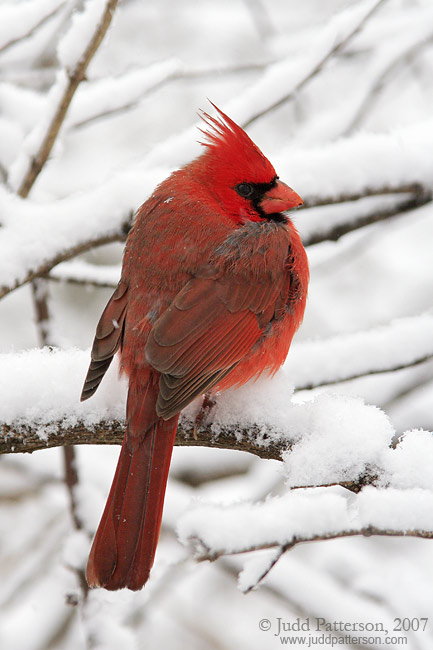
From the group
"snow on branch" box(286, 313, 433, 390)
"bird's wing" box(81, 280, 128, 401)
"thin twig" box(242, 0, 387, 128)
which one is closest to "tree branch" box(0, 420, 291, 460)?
"bird's wing" box(81, 280, 128, 401)

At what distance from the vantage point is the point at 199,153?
3.22m

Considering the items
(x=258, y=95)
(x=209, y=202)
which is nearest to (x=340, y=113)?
(x=258, y=95)

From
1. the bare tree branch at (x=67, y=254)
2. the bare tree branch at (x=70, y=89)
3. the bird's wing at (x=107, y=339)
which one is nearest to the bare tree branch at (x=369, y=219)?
the bare tree branch at (x=67, y=254)

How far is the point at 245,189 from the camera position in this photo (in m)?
2.85

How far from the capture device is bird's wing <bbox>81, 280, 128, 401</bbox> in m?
2.24

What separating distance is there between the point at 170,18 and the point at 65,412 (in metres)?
5.27

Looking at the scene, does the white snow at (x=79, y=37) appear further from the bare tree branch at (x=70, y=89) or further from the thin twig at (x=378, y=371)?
the thin twig at (x=378, y=371)

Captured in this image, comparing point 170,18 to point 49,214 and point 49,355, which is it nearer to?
point 49,214

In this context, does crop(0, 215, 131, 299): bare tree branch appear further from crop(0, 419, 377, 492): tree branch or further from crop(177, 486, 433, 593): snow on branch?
crop(177, 486, 433, 593): snow on branch

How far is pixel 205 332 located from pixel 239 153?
28.0 inches

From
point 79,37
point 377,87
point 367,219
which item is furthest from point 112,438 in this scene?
point 377,87

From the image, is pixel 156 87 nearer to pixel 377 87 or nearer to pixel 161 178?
pixel 161 178

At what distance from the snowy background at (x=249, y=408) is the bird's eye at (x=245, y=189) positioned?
1.04ft

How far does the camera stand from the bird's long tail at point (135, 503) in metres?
2.23
